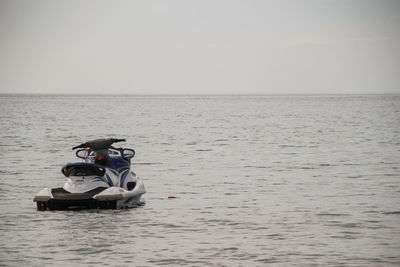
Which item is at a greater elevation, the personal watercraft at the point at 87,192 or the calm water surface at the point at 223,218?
the personal watercraft at the point at 87,192

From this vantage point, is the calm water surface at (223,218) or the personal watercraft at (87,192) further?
the personal watercraft at (87,192)

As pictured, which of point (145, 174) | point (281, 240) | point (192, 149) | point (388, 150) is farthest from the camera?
point (192, 149)

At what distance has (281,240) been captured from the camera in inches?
571

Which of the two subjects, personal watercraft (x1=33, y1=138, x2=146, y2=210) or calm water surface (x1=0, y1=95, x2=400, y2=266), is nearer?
calm water surface (x1=0, y1=95, x2=400, y2=266)

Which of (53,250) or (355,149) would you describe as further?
(355,149)

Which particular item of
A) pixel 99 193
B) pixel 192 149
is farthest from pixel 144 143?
pixel 99 193

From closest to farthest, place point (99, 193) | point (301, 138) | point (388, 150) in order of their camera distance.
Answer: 1. point (99, 193)
2. point (388, 150)
3. point (301, 138)

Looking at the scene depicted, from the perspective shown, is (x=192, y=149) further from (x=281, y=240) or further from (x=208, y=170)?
(x=281, y=240)

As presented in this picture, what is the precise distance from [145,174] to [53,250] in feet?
45.6

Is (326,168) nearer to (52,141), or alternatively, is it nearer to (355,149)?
(355,149)

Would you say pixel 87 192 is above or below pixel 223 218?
above

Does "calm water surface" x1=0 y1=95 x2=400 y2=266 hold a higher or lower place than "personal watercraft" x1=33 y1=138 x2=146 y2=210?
lower

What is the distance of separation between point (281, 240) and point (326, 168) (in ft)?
50.3

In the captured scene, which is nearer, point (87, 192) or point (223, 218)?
point (223, 218)
